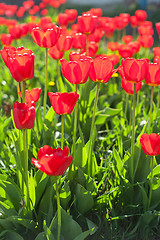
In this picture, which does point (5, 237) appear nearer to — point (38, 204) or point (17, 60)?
point (38, 204)

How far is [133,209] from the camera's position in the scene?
205cm

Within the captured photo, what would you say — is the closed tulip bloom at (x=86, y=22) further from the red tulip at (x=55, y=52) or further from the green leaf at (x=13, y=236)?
the green leaf at (x=13, y=236)

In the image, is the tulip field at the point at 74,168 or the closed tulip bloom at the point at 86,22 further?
the closed tulip bloom at the point at 86,22

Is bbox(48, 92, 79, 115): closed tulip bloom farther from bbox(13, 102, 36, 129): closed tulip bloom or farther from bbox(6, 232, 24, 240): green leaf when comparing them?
bbox(6, 232, 24, 240): green leaf

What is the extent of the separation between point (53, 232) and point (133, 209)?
1.89ft

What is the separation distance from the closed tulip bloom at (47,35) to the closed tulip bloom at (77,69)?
331 mm

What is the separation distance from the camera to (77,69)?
171 cm

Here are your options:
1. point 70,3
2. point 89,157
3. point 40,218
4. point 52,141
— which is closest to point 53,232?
point 40,218

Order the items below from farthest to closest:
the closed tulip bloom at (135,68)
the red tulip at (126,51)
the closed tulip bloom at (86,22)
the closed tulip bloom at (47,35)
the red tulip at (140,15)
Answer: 1. the red tulip at (140,15)
2. the red tulip at (126,51)
3. the closed tulip bloom at (86,22)
4. the closed tulip bloom at (47,35)
5. the closed tulip bloom at (135,68)

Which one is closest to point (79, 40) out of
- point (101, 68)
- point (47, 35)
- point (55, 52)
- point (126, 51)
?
point (55, 52)

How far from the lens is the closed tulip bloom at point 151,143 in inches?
63.1

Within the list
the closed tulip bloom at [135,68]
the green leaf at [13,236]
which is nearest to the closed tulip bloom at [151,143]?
the closed tulip bloom at [135,68]

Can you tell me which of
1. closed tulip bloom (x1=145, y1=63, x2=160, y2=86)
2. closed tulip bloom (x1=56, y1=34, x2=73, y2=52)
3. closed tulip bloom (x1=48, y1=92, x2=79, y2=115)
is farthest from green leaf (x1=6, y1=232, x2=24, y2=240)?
closed tulip bloom (x1=56, y1=34, x2=73, y2=52)

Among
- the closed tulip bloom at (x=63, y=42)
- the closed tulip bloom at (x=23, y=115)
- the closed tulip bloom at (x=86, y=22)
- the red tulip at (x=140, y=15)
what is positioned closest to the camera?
the closed tulip bloom at (x=23, y=115)
